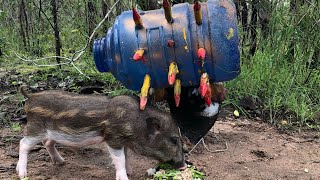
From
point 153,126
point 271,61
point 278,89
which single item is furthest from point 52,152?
point 271,61

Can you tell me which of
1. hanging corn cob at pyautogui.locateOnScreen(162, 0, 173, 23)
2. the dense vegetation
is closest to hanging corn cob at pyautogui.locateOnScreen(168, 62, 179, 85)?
hanging corn cob at pyautogui.locateOnScreen(162, 0, 173, 23)

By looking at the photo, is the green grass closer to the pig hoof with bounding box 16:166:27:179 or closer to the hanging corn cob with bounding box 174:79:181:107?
the hanging corn cob with bounding box 174:79:181:107

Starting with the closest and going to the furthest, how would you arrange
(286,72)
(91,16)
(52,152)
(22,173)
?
(22,173) → (52,152) → (286,72) → (91,16)

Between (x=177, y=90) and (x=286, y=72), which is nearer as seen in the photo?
(x=177, y=90)

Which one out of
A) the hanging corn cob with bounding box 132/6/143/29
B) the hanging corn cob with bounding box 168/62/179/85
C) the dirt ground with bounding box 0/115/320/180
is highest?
the hanging corn cob with bounding box 132/6/143/29

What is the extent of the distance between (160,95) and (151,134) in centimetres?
46

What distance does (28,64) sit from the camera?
8.02m

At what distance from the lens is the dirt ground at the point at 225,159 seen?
13.2 feet

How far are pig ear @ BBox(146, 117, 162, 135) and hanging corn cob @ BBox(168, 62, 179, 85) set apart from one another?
0.39 metres

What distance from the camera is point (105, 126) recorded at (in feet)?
12.2

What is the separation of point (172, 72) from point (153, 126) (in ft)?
1.60

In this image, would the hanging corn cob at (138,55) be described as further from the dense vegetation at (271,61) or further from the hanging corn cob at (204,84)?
the dense vegetation at (271,61)

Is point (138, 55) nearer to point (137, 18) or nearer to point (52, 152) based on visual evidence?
point (137, 18)

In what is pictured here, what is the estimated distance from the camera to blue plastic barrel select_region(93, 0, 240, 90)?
368cm
